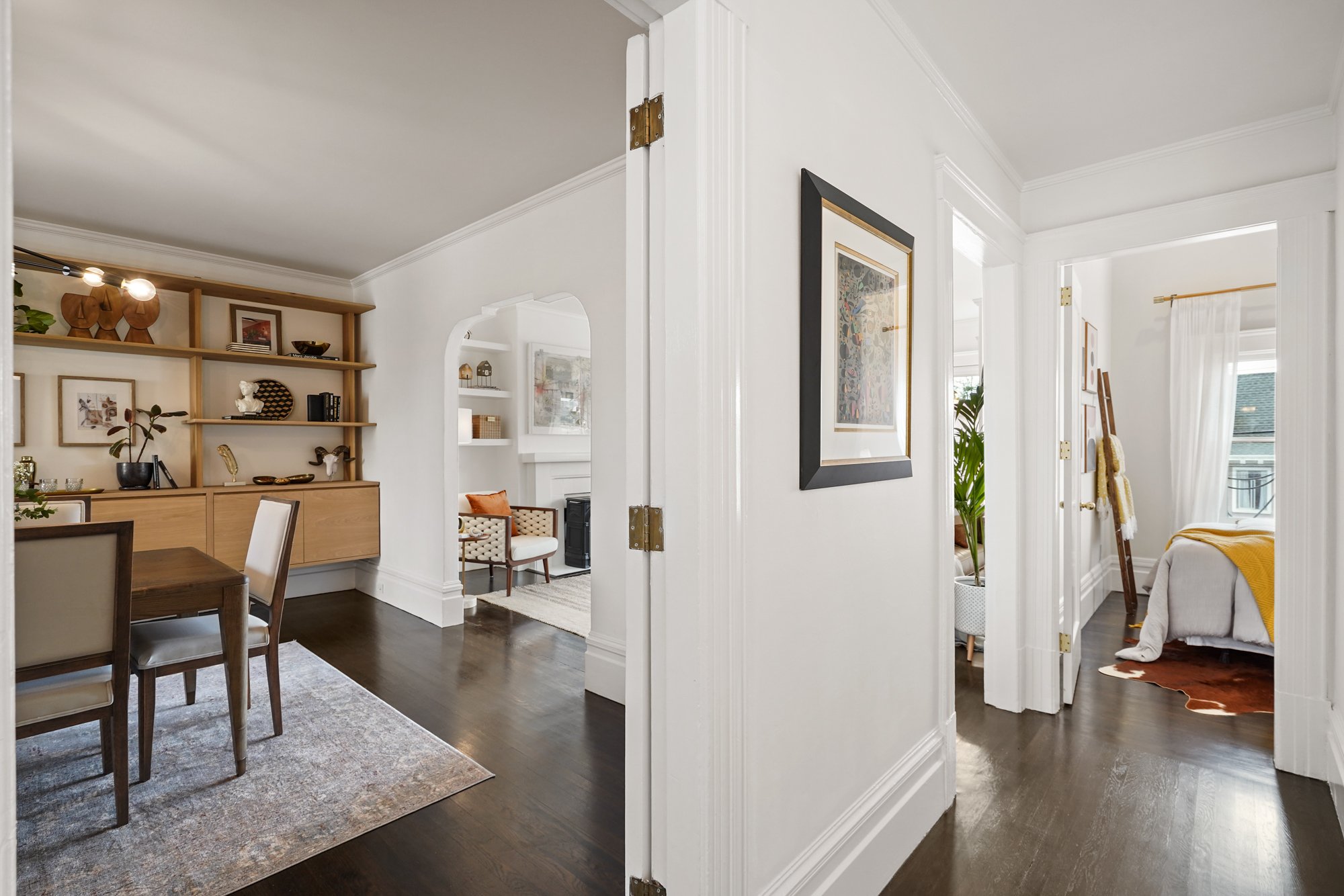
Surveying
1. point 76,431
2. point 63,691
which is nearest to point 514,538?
point 76,431

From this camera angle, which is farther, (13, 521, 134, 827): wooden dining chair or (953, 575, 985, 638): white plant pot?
(953, 575, 985, 638): white plant pot

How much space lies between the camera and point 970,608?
3.71 meters

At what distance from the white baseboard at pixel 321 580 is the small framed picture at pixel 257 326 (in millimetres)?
1705

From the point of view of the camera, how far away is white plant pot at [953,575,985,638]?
12.0ft

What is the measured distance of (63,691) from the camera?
6.55 feet

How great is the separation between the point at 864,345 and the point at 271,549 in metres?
2.59

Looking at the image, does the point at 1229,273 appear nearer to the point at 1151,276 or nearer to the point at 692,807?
the point at 1151,276

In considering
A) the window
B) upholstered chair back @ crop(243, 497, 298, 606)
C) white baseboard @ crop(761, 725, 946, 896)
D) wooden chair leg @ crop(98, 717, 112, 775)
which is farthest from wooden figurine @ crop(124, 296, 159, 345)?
the window

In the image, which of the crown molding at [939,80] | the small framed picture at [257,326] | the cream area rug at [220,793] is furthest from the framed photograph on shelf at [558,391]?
the crown molding at [939,80]

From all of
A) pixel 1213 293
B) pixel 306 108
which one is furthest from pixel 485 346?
pixel 1213 293

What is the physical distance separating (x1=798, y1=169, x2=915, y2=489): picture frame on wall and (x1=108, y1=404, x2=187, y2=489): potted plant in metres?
4.58

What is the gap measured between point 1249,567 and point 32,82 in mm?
5851

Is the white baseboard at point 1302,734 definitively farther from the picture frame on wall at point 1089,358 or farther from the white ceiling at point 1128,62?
the white ceiling at point 1128,62

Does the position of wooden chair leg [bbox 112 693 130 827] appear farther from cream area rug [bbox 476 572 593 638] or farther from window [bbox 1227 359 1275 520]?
window [bbox 1227 359 1275 520]
